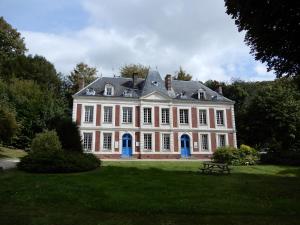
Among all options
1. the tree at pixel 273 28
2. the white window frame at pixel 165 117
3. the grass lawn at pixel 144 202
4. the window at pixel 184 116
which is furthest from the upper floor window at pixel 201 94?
the grass lawn at pixel 144 202

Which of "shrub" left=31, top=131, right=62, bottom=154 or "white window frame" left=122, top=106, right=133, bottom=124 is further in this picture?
"white window frame" left=122, top=106, right=133, bottom=124

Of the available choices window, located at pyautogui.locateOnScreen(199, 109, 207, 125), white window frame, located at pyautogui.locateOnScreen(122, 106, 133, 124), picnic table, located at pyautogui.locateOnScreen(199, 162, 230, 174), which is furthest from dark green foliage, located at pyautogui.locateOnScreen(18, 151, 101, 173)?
window, located at pyautogui.locateOnScreen(199, 109, 207, 125)

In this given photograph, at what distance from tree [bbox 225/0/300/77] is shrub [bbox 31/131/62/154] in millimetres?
11208

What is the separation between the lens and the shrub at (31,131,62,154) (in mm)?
15820

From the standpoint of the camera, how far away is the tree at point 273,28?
10664 millimetres

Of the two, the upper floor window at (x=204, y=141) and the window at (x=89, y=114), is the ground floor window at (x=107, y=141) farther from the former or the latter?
the upper floor window at (x=204, y=141)

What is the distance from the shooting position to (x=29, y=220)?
6.34m

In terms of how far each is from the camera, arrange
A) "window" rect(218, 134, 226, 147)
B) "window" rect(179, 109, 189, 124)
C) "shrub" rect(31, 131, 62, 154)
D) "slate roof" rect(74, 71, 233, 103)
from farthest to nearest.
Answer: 1. "window" rect(179, 109, 189, 124)
2. "window" rect(218, 134, 226, 147)
3. "slate roof" rect(74, 71, 233, 103)
4. "shrub" rect(31, 131, 62, 154)

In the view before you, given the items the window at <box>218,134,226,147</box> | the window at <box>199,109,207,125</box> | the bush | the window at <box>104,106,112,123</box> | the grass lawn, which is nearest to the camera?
the grass lawn

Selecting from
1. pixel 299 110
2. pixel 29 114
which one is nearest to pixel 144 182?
pixel 29 114

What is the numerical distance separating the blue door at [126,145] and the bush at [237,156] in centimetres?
984

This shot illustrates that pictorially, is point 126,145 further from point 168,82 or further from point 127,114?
point 168,82

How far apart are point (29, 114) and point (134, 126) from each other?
34.2ft

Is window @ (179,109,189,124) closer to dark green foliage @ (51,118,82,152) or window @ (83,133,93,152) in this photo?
window @ (83,133,93,152)
